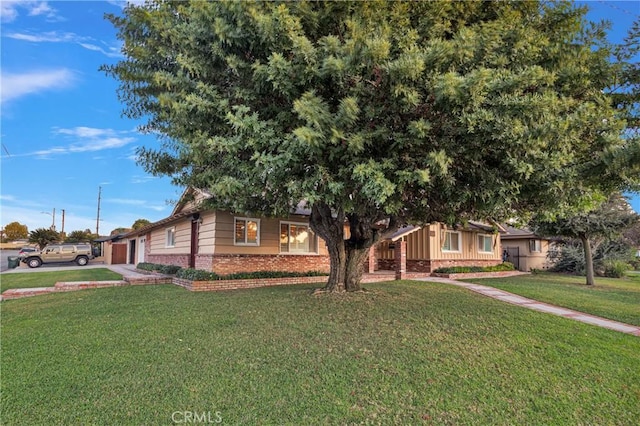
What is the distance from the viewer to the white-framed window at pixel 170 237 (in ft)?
Result: 57.1

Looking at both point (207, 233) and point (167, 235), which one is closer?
point (207, 233)

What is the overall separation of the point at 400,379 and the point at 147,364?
128 inches

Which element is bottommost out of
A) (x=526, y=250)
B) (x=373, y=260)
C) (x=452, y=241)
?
(x=373, y=260)

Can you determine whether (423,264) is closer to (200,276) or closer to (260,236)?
(260,236)

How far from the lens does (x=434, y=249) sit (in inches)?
714

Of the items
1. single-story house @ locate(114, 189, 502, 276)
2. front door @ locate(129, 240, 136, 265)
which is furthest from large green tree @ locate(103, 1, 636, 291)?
front door @ locate(129, 240, 136, 265)

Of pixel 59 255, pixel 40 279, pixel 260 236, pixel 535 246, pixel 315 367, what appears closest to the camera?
pixel 315 367

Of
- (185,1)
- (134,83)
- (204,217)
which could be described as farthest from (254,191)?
(204,217)

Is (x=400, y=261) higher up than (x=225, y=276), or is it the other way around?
(x=400, y=261)

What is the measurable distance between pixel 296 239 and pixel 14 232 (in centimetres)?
6616

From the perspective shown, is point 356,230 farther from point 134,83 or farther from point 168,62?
point 134,83

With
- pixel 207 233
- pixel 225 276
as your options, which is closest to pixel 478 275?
pixel 225 276

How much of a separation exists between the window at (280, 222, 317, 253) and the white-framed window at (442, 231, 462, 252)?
775 cm

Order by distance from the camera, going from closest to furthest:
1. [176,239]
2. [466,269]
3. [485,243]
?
1. [176,239]
2. [466,269]
3. [485,243]
